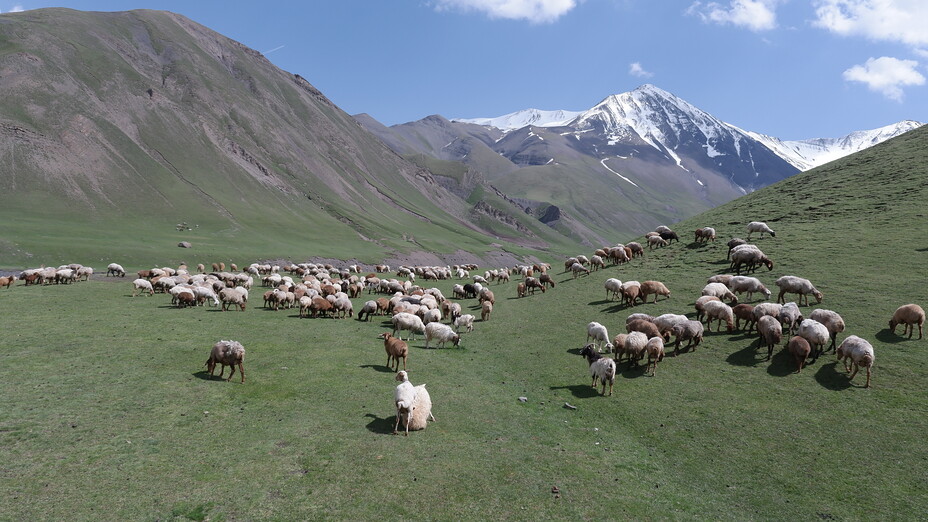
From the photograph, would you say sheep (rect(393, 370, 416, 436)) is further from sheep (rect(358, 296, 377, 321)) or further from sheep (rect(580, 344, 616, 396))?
sheep (rect(358, 296, 377, 321))

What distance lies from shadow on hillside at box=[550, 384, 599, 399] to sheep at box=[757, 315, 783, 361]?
873 centimetres

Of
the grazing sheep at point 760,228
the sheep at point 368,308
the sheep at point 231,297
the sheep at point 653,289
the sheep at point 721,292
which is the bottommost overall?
the sheep at point 231,297

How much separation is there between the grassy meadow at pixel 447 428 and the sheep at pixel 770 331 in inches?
22.0

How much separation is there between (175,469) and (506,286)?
1819 inches

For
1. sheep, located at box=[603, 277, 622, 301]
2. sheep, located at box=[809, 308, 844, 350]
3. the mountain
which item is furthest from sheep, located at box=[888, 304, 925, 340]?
the mountain

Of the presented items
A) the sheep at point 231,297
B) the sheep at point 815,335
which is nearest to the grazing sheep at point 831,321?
the sheep at point 815,335

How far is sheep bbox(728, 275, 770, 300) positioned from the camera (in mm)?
29203

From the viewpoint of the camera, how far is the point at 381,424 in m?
15.0

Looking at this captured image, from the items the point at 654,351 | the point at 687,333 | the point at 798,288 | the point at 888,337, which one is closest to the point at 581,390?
the point at 654,351

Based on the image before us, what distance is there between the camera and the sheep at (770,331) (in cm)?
2112

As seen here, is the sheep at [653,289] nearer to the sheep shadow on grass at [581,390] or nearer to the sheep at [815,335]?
the sheep at [815,335]

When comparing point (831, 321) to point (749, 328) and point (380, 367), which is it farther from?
point (380, 367)

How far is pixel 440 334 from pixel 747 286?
2038 centimetres

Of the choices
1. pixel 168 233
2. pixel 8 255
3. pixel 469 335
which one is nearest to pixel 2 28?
pixel 168 233
